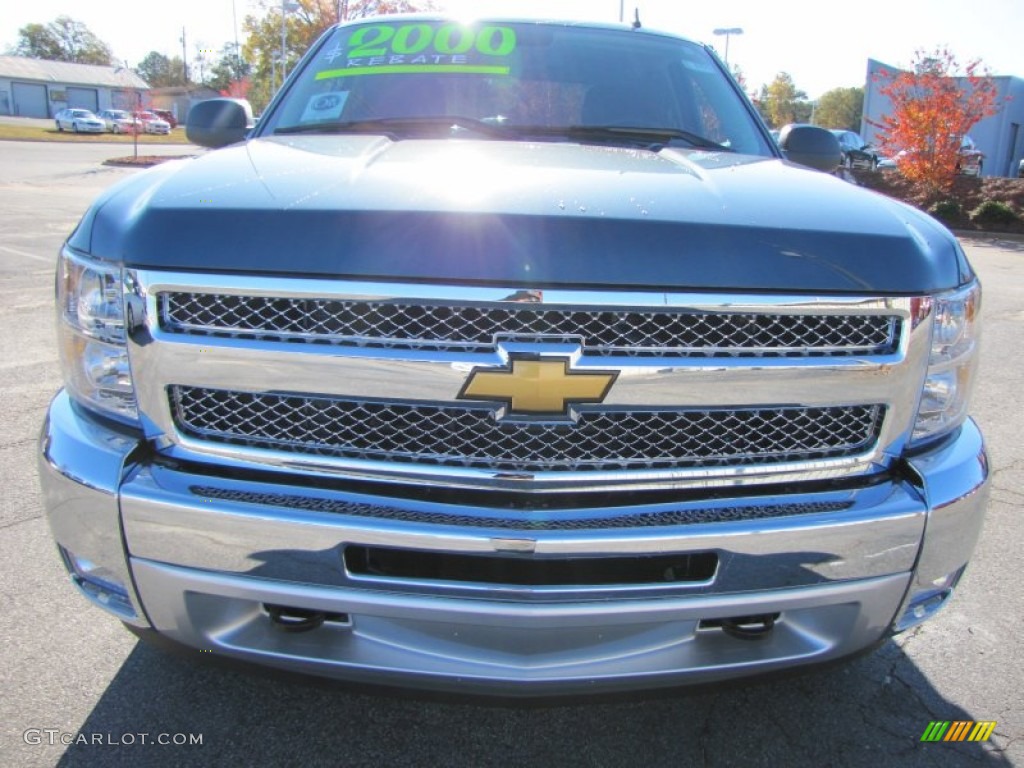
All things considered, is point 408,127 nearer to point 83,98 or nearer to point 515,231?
point 515,231

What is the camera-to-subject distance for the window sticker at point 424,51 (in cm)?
297

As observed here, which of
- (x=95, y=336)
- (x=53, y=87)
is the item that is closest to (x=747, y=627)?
(x=95, y=336)

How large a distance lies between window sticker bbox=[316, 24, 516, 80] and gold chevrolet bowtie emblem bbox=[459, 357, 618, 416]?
1738mm

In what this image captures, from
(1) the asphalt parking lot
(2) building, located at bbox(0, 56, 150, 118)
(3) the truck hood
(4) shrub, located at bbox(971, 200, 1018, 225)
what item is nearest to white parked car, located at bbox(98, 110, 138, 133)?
(2) building, located at bbox(0, 56, 150, 118)

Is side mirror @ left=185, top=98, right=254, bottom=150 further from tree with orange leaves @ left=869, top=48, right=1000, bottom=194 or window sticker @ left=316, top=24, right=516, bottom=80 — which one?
tree with orange leaves @ left=869, top=48, right=1000, bottom=194

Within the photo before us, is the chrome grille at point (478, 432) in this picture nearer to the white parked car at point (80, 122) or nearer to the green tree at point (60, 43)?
the white parked car at point (80, 122)

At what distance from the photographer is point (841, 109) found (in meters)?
79.6

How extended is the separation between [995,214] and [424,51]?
18016 mm

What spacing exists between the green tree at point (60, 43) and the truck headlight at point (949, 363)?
388 ft

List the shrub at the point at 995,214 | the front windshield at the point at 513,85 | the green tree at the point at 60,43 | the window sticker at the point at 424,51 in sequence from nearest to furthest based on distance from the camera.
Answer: the front windshield at the point at 513,85, the window sticker at the point at 424,51, the shrub at the point at 995,214, the green tree at the point at 60,43

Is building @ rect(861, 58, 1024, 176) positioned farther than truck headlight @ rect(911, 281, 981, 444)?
Yes

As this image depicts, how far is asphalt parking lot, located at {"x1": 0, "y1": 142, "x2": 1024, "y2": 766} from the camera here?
2012mm

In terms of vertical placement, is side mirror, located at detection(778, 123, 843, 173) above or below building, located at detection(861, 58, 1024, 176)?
above

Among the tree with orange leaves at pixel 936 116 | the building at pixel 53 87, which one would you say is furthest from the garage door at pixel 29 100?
the tree with orange leaves at pixel 936 116
